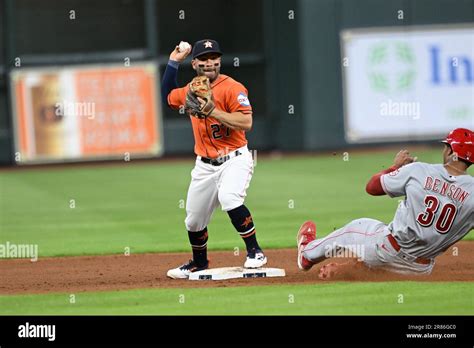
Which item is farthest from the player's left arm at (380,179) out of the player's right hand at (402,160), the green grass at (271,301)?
the green grass at (271,301)

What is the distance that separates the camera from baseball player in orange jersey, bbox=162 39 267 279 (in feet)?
30.6

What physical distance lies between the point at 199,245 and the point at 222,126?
1.17 m

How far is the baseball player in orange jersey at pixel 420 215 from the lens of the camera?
849 cm

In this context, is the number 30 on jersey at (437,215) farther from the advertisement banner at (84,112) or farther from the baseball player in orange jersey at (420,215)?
the advertisement banner at (84,112)

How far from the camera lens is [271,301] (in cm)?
819

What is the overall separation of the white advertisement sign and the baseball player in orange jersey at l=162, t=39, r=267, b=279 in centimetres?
1478

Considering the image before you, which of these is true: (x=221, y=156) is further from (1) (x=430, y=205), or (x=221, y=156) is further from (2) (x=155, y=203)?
(2) (x=155, y=203)

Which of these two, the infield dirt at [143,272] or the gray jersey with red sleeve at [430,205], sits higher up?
the gray jersey with red sleeve at [430,205]

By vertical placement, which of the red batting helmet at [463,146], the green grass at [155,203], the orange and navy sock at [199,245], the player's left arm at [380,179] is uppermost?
the red batting helmet at [463,146]

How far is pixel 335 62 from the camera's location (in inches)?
966

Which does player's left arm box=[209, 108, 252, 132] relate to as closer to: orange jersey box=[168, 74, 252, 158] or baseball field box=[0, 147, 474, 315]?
orange jersey box=[168, 74, 252, 158]

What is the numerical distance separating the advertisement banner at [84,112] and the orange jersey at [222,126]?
14.5m

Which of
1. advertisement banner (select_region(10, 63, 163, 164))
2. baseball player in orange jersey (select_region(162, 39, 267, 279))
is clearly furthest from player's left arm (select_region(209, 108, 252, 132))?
advertisement banner (select_region(10, 63, 163, 164))
